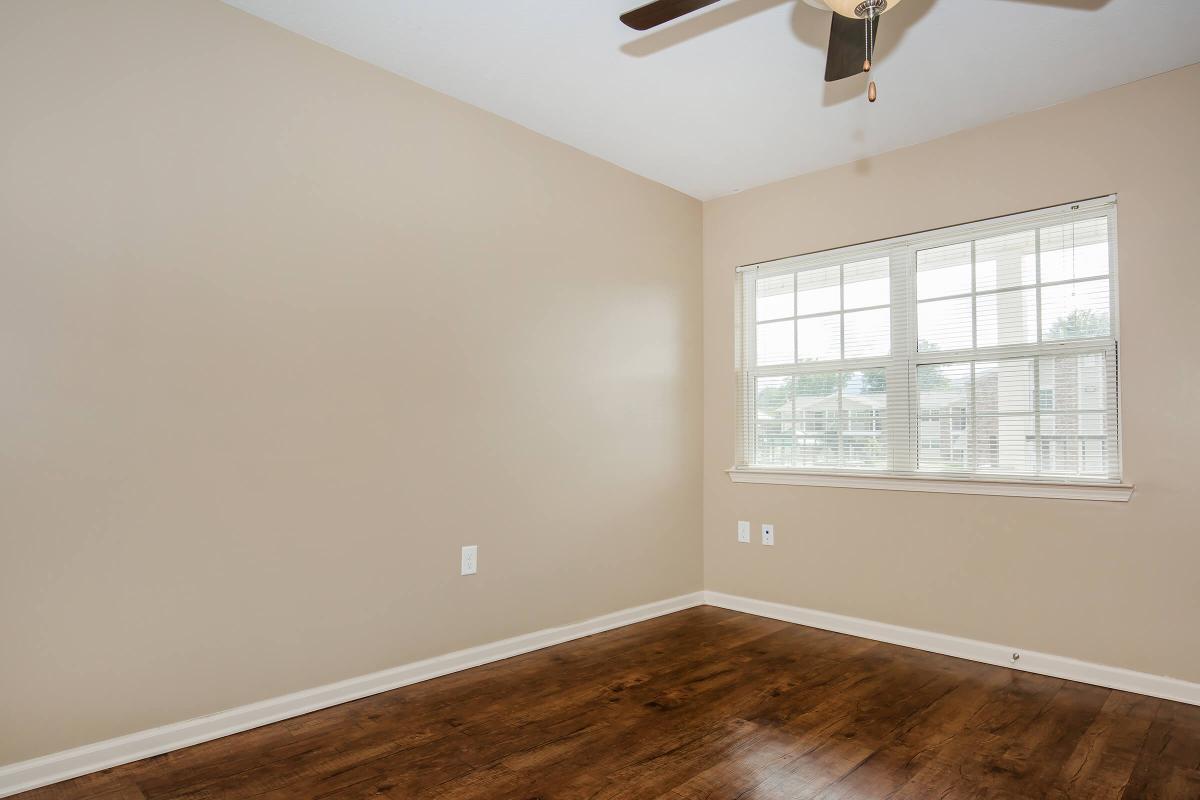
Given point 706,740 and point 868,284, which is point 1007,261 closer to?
point 868,284

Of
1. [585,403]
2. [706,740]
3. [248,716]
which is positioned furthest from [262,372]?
[706,740]

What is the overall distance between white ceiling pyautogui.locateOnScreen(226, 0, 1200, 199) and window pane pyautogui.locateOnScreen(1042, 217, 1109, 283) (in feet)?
1.80

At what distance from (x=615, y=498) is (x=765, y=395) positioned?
1112mm

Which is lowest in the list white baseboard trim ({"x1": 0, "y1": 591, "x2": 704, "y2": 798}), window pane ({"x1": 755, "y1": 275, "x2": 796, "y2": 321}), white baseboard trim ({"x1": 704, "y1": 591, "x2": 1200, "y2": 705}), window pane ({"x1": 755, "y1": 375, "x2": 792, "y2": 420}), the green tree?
white baseboard trim ({"x1": 704, "y1": 591, "x2": 1200, "y2": 705})

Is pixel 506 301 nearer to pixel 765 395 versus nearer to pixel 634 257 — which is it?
pixel 634 257

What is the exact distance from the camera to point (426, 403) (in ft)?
9.27

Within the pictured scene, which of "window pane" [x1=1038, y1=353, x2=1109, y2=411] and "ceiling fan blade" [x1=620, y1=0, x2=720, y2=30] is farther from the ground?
"ceiling fan blade" [x1=620, y1=0, x2=720, y2=30]

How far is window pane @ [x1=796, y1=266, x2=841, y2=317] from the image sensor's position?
3717mm

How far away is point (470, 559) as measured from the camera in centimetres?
295

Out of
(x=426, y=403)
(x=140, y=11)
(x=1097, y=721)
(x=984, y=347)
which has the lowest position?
(x=1097, y=721)

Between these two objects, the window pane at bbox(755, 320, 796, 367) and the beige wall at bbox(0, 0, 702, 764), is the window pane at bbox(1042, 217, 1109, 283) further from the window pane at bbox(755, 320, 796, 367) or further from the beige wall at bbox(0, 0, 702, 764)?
the beige wall at bbox(0, 0, 702, 764)

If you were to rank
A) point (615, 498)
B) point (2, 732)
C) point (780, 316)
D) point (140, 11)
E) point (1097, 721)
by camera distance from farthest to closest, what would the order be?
1. point (780, 316)
2. point (615, 498)
3. point (1097, 721)
4. point (140, 11)
5. point (2, 732)

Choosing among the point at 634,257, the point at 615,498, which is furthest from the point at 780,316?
the point at 615,498

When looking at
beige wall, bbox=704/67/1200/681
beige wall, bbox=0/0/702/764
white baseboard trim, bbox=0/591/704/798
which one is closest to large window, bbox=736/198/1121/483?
beige wall, bbox=704/67/1200/681
